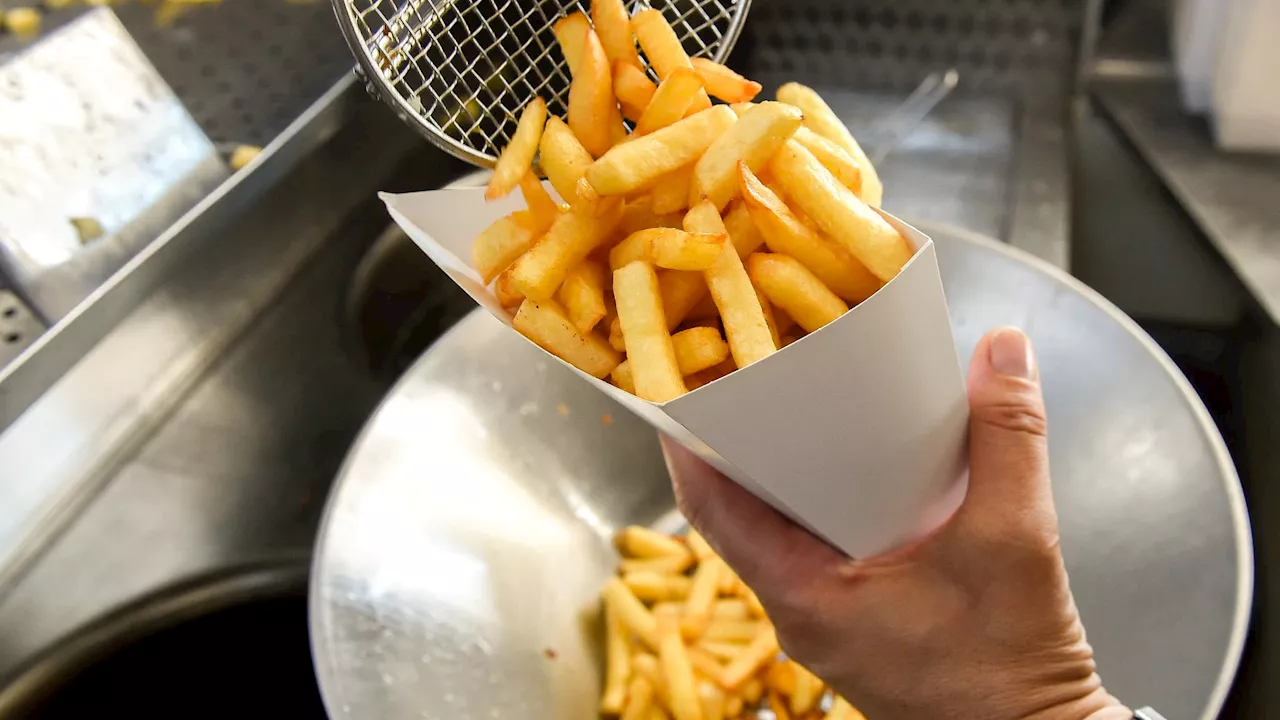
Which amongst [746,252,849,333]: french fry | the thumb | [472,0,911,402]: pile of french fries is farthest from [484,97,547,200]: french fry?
the thumb

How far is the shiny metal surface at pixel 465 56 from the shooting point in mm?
734

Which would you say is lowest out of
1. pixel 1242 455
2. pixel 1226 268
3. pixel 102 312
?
pixel 1242 455

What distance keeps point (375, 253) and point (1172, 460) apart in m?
1.39

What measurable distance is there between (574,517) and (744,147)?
0.80 metres

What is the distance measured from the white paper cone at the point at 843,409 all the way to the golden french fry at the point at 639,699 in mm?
379

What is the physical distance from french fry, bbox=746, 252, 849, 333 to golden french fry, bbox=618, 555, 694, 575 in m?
0.71

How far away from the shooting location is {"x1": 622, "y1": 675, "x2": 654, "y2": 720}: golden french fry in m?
1.10

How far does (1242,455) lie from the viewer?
1482mm

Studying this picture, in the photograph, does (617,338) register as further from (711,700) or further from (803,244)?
(711,700)

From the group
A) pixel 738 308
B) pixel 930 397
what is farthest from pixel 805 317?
pixel 930 397

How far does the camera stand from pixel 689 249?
2.06ft

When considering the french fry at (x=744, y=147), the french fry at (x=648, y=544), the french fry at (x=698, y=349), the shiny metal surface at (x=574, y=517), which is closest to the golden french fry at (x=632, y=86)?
the french fry at (x=744, y=147)

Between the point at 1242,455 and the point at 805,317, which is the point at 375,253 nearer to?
the point at 805,317

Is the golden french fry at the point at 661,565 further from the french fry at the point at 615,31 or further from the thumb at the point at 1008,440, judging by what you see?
the french fry at the point at 615,31
